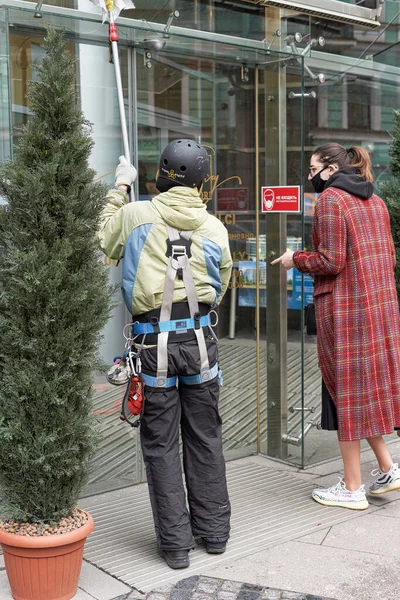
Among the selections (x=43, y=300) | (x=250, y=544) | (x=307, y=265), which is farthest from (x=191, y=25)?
(x=250, y=544)

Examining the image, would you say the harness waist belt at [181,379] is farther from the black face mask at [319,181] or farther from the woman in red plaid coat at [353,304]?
the black face mask at [319,181]

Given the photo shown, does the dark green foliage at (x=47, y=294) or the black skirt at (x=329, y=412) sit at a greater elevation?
the dark green foliage at (x=47, y=294)

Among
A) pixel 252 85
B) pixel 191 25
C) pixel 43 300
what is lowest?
pixel 43 300

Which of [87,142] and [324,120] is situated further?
[324,120]

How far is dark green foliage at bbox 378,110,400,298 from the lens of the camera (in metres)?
5.85

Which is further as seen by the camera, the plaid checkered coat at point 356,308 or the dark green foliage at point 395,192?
the dark green foliage at point 395,192

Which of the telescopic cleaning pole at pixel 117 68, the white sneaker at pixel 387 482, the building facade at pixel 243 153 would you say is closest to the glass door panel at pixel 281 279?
the building facade at pixel 243 153

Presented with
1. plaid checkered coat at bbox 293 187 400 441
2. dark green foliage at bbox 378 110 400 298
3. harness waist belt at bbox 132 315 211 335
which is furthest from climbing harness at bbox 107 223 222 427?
dark green foliage at bbox 378 110 400 298

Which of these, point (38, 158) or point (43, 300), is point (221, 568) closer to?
point (43, 300)

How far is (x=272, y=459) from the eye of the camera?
19.6 feet

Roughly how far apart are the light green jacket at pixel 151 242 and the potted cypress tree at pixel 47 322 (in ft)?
1.27

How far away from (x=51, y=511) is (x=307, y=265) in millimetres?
1945

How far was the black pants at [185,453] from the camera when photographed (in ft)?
13.7

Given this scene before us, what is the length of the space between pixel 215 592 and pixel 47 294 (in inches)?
58.0
